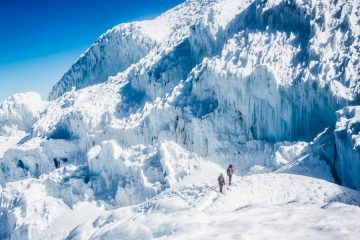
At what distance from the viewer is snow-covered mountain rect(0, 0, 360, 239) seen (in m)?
21.2

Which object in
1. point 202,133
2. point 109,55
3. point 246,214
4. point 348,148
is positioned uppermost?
point 109,55

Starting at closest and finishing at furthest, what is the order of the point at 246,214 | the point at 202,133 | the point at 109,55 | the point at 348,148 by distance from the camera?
the point at 246,214 < the point at 348,148 < the point at 202,133 < the point at 109,55

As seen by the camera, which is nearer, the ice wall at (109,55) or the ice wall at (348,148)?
the ice wall at (348,148)

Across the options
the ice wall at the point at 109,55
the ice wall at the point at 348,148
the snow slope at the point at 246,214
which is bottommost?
the snow slope at the point at 246,214

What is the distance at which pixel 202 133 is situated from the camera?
118 ft

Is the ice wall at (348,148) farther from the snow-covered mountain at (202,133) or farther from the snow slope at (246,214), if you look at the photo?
the snow slope at (246,214)

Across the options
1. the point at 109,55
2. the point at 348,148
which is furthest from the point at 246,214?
the point at 109,55

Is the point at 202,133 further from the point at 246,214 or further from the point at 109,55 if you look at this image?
the point at 109,55

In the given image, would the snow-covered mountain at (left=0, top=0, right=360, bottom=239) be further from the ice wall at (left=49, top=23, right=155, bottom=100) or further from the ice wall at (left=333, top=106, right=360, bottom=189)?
the ice wall at (left=49, top=23, right=155, bottom=100)

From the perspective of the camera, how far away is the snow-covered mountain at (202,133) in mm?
21188

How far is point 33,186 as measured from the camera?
40062 millimetres

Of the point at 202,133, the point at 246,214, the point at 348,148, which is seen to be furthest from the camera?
the point at 202,133

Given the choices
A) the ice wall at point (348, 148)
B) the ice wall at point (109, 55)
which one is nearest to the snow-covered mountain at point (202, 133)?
the ice wall at point (348, 148)

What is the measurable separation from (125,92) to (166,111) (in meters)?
8.96
